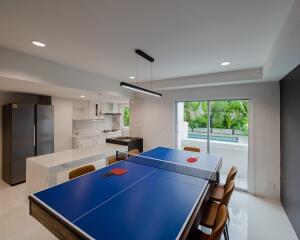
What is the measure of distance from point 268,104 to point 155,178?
303cm

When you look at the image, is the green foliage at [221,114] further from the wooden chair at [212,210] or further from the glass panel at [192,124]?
the wooden chair at [212,210]

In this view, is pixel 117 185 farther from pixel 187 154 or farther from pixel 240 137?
pixel 240 137

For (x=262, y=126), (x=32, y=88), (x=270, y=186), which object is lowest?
(x=270, y=186)

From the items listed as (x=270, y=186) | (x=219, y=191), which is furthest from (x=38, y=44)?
(x=270, y=186)

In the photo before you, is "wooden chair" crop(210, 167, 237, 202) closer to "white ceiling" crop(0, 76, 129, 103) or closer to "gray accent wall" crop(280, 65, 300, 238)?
"gray accent wall" crop(280, 65, 300, 238)

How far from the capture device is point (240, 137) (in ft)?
13.2

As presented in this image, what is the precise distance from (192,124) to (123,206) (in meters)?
3.64

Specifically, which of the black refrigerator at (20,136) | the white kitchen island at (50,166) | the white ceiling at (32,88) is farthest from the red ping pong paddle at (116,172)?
the black refrigerator at (20,136)

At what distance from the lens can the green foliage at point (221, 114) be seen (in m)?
3.87

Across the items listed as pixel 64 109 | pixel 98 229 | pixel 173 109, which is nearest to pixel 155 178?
pixel 98 229

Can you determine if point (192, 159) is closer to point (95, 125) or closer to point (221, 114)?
point (221, 114)

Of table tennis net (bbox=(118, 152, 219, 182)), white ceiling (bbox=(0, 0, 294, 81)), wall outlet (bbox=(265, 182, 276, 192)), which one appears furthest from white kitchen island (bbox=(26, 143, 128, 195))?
wall outlet (bbox=(265, 182, 276, 192))

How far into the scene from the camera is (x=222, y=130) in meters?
4.21

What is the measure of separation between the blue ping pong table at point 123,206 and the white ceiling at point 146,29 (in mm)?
1797
